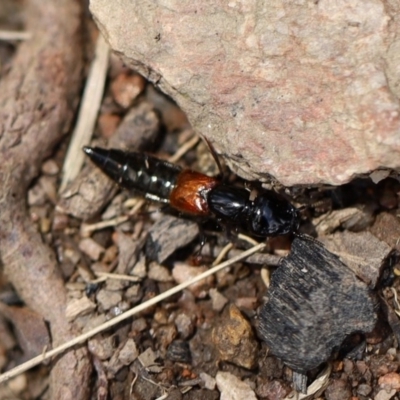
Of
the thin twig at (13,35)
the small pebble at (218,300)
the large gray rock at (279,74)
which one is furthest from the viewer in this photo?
the thin twig at (13,35)

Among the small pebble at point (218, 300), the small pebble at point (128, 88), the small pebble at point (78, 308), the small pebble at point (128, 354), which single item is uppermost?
the small pebble at point (128, 88)

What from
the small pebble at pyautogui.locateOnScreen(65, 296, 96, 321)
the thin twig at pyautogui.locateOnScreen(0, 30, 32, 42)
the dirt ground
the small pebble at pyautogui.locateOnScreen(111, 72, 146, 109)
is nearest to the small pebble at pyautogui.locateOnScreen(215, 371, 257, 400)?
the dirt ground

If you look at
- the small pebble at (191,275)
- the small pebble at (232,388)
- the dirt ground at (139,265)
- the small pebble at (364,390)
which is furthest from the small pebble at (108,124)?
the small pebble at (364,390)

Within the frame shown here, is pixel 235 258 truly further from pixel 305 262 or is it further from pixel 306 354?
pixel 306 354

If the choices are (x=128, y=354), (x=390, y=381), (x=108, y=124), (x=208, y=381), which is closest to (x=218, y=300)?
(x=208, y=381)

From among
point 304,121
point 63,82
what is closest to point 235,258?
point 304,121

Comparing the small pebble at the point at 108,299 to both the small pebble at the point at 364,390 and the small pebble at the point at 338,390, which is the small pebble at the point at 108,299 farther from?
the small pebble at the point at 364,390
